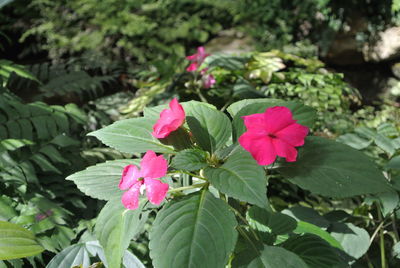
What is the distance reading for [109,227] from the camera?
758mm

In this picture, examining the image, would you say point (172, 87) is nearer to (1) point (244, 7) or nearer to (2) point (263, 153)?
(2) point (263, 153)

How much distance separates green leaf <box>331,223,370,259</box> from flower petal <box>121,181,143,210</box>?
660 millimetres

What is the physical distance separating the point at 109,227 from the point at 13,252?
0.23 metres

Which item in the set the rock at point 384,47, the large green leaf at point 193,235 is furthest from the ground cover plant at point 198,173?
the rock at point 384,47

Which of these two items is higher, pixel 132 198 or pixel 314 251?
pixel 132 198

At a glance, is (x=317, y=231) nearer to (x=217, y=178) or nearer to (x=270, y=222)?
(x=270, y=222)

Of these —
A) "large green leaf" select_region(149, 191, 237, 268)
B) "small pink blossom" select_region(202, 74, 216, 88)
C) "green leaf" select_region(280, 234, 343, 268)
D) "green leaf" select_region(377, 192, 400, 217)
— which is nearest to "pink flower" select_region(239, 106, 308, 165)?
"large green leaf" select_region(149, 191, 237, 268)

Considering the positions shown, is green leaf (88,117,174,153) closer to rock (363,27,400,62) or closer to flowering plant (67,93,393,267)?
flowering plant (67,93,393,267)

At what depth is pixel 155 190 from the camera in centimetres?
71

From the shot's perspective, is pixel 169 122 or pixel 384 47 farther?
pixel 384 47

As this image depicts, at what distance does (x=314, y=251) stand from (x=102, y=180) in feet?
1.55

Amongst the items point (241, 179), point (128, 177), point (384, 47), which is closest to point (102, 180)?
point (128, 177)

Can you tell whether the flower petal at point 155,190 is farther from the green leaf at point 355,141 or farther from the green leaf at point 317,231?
the green leaf at point 355,141

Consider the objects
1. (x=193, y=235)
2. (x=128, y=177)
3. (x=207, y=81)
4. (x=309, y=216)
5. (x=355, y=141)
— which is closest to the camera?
(x=193, y=235)
